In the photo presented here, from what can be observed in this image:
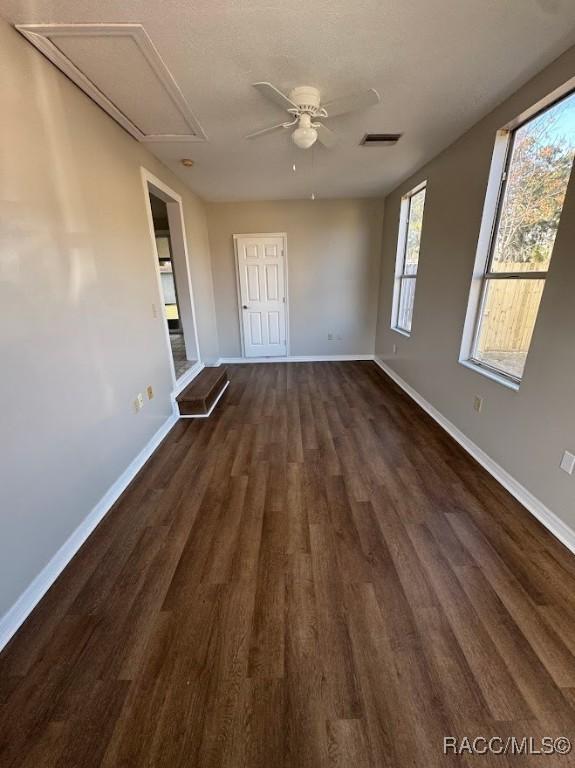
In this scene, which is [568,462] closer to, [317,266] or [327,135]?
[327,135]

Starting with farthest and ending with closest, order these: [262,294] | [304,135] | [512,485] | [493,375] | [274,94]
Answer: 1. [262,294]
2. [493,375]
3. [512,485]
4. [304,135]
5. [274,94]

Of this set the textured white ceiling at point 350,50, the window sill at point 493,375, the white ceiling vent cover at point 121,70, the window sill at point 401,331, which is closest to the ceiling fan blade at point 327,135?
the textured white ceiling at point 350,50

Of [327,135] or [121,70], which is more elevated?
[121,70]

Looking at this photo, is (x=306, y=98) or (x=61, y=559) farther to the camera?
(x=306, y=98)

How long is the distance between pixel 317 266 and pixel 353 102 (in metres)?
3.21

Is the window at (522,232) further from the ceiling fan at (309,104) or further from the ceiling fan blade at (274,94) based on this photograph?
the ceiling fan blade at (274,94)

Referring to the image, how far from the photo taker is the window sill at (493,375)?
7.09 ft

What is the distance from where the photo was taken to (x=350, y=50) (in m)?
1.64

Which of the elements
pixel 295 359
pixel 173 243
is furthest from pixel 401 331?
pixel 173 243

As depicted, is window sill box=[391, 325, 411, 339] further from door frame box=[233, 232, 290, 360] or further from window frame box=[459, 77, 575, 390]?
door frame box=[233, 232, 290, 360]

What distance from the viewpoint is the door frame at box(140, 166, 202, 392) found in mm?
2869

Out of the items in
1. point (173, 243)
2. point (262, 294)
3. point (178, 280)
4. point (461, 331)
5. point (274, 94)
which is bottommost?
point (461, 331)

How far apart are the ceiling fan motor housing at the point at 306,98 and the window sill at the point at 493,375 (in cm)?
224

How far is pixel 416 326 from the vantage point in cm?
368
